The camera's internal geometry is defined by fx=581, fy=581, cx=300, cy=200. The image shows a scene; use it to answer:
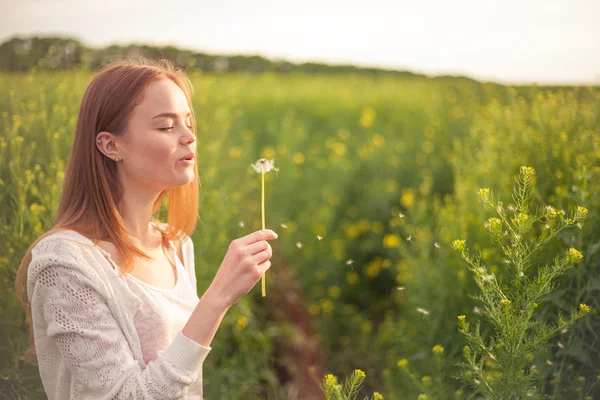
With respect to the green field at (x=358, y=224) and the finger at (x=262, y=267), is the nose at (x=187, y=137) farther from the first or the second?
the green field at (x=358, y=224)

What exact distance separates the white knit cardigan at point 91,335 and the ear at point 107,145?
26 centimetres

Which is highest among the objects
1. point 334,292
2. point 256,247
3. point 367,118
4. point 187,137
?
point 187,137

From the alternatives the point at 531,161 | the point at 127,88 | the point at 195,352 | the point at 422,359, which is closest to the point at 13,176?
the point at 127,88

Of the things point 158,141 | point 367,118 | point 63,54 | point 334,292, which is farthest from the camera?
point 367,118

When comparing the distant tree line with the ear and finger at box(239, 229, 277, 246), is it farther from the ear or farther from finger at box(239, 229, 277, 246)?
finger at box(239, 229, 277, 246)

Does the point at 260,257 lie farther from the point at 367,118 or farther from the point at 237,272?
the point at 367,118

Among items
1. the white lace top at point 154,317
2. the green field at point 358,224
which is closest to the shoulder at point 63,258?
the white lace top at point 154,317

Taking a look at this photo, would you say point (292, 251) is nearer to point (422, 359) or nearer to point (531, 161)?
point (422, 359)

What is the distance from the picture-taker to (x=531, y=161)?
2850 millimetres

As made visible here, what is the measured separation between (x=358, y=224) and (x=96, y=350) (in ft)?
12.2

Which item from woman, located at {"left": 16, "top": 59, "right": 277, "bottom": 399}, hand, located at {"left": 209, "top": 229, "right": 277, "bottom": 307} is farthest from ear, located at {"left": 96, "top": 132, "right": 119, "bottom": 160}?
hand, located at {"left": 209, "top": 229, "right": 277, "bottom": 307}

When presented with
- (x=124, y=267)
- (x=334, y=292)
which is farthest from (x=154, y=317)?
(x=334, y=292)

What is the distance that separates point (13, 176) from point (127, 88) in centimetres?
127

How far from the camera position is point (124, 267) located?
1.60 m
